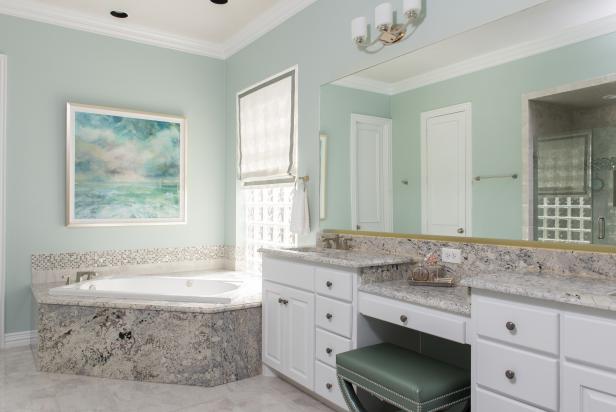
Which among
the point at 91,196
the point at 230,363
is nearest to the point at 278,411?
the point at 230,363

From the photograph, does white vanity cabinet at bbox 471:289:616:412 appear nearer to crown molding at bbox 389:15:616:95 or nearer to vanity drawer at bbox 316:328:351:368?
vanity drawer at bbox 316:328:351:368

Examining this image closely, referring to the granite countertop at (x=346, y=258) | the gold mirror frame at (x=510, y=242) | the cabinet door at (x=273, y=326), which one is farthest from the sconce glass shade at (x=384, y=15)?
the cabinet door at (x=273, y=326)

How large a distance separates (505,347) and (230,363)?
1.96 meters

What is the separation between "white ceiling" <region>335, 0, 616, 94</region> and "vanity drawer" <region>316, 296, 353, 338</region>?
128cm

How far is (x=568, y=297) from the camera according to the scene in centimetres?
146

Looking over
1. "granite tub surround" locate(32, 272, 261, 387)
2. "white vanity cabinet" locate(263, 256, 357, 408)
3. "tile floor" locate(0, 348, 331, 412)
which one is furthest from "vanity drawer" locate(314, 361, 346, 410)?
"granite tub surround" locate(32, 272, 261, 387)

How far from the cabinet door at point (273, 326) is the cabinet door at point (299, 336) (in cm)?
6

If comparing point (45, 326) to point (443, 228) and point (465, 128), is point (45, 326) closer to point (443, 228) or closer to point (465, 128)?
point (443, 228)

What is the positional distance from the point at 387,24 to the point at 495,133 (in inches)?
35.8

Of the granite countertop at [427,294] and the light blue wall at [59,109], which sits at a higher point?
the light blue wall at [59,109]

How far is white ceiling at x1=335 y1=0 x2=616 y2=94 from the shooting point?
6.08 feet

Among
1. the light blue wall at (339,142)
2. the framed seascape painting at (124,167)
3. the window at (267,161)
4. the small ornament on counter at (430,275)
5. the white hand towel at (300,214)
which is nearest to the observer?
the small ornament on counter at (430,275)

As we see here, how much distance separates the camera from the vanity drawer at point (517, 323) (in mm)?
1540

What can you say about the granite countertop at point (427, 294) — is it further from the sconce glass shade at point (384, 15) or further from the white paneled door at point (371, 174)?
the sconce glass shade at point (384, 15)
